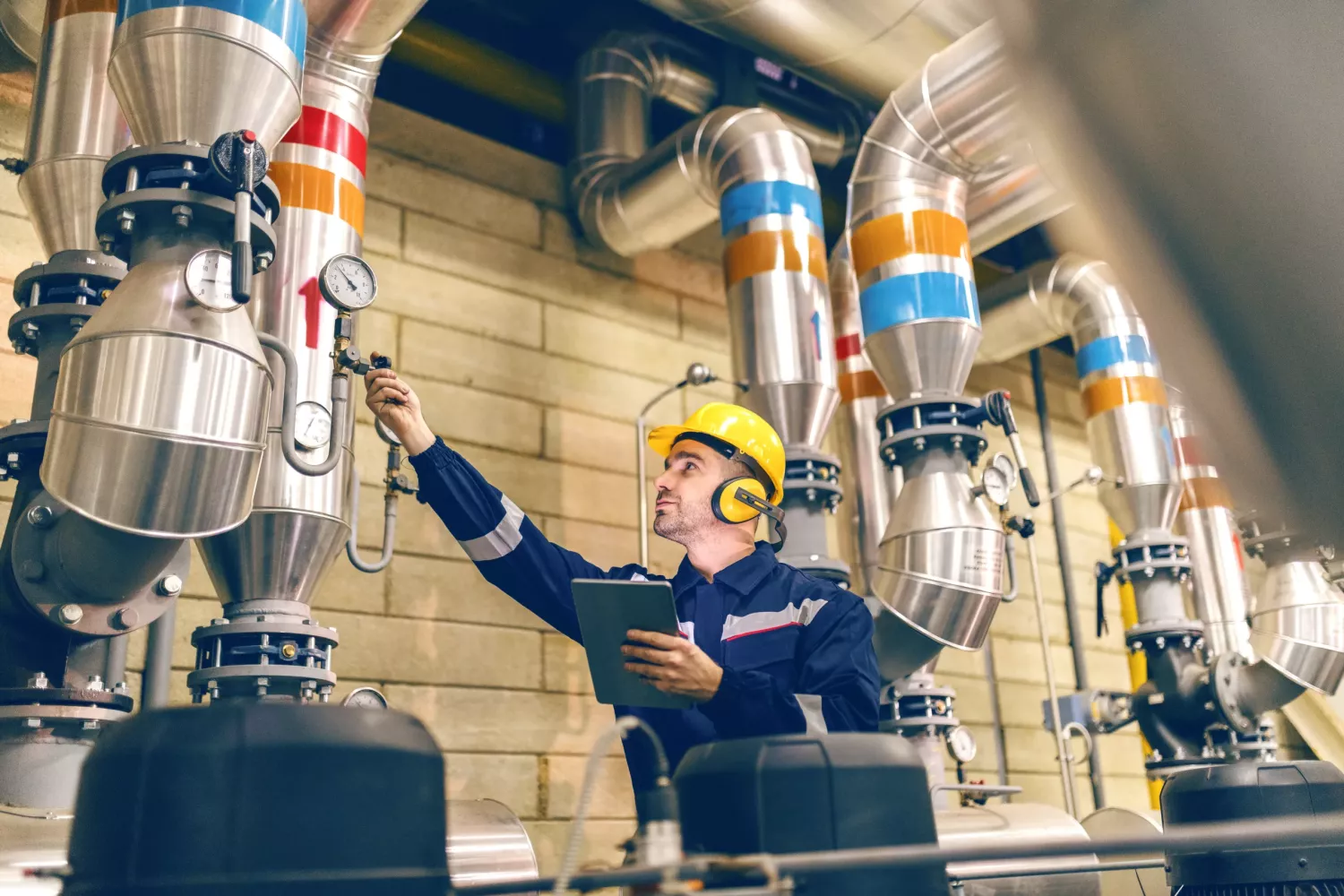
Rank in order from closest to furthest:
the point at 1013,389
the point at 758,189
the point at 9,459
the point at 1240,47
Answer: the point at 1240,47 → the point at 9,459 → the point at 758,189 → the point at 1013,389

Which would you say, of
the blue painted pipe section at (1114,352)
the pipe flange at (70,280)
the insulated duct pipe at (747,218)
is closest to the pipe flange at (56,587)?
the pipe flange at (70,280)

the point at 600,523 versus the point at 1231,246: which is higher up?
the point at 600,523

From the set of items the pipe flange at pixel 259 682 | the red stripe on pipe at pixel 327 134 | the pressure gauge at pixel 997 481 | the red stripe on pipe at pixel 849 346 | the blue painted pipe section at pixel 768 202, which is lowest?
the pipe flange at pixel 259 682

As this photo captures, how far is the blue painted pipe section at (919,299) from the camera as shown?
2924 millimetres

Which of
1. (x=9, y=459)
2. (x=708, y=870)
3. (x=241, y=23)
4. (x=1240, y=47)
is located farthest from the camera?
(x=9, y=459)

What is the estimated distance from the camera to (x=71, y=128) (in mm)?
2014

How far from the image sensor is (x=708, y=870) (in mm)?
748

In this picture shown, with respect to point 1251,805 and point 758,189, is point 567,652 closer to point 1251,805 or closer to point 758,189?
point 758,189

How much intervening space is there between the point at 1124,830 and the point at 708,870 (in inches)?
113

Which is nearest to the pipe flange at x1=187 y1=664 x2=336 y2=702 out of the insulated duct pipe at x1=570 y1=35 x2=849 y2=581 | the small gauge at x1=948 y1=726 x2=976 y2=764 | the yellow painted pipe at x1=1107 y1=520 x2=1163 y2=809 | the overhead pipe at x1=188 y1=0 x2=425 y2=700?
the overhead pipe at x1=188 y1=0 x2=425 y2=700

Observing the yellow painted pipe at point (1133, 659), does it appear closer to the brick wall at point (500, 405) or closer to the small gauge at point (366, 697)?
the brick wall at point (500, 405)

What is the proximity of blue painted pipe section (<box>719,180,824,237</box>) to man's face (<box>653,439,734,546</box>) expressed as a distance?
45.6 inches

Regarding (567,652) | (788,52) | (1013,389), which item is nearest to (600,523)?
(567,652)

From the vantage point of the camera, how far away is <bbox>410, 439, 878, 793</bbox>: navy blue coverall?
1607 millimetres
